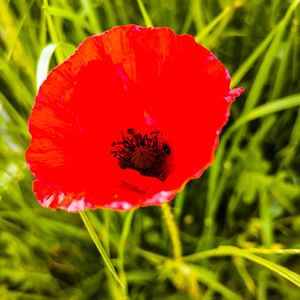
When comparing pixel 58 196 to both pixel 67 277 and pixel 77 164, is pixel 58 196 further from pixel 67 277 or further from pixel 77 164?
pixel 67 277

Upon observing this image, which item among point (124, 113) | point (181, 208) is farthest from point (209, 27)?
point (181, 208)

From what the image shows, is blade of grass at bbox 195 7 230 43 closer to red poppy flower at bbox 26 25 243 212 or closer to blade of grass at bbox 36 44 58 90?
red poppy flower at bbox 26 25 243 212

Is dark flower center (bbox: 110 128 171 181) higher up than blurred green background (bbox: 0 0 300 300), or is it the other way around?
dark flower center (bbox: 110 128 171 181)

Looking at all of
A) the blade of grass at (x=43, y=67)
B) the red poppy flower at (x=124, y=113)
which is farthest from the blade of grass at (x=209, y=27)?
the blade of grass at (x=43, y=67)

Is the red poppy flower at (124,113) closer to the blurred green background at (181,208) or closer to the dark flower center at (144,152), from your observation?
the dark flower center at (144,152)

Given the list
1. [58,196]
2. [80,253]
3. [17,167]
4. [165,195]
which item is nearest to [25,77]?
[17,167]

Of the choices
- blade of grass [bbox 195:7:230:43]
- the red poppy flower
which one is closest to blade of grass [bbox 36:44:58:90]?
the red poppy flower

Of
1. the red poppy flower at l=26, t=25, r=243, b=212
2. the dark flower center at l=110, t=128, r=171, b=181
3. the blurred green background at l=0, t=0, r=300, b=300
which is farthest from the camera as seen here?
the blurred green background at l=0, t=0, r=300, b=300
